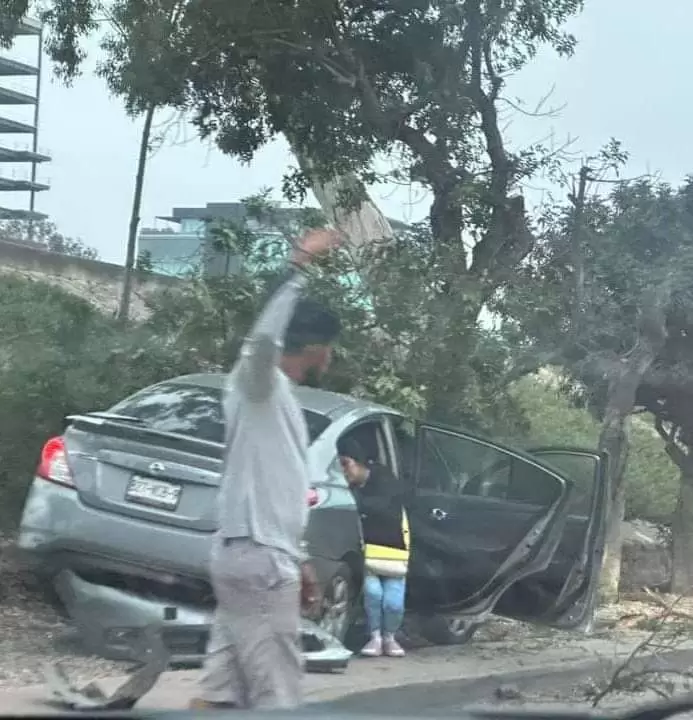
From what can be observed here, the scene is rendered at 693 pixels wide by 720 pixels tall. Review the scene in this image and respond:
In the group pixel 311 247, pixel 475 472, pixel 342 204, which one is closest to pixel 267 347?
pixel 311 247

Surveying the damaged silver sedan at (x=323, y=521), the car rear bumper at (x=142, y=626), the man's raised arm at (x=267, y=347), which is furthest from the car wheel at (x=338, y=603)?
the man's raised arm at (x=267, y=347)

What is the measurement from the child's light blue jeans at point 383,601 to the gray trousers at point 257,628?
3.52 meters

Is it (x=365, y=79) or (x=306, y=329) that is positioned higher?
(x=365, y=79)

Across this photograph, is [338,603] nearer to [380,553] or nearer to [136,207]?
[380,553]

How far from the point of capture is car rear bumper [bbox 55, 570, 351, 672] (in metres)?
6.64

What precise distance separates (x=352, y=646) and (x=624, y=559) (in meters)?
6.19

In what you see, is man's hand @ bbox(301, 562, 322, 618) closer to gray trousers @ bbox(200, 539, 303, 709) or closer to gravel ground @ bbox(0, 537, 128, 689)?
gray trousers @ bbox(200, 539, 303, 709)

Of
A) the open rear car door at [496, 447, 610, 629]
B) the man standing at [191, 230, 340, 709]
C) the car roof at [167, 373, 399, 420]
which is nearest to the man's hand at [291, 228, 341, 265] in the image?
the man standing at [191, 230, 340, 709]

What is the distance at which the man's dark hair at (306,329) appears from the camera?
4.51 metres

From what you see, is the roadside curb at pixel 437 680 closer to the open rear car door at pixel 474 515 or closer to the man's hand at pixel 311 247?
the open rear car door at pixel 474 515

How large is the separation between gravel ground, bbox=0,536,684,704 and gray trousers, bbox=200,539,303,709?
2.14 metres

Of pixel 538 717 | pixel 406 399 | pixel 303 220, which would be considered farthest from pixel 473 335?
pixel 538 717

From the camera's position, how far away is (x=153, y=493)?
680cm

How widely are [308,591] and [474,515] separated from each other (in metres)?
3.18
